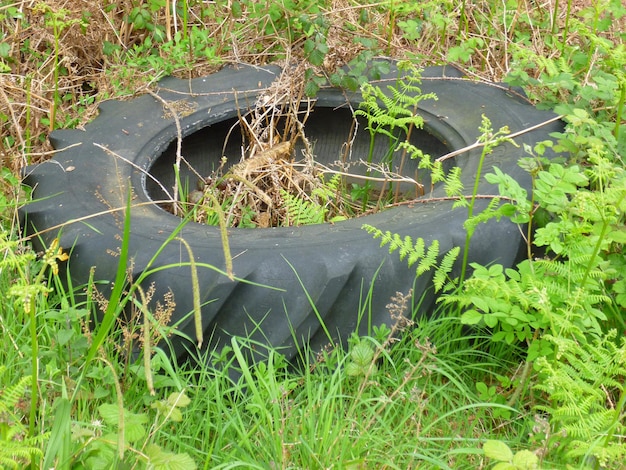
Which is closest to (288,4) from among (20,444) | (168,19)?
(168,19)

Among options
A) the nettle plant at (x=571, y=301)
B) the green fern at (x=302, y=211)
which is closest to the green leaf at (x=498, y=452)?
the nettle plant at (x=571, y=301)

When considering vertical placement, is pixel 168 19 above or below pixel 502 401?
above

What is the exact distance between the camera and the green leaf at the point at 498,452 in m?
1.54

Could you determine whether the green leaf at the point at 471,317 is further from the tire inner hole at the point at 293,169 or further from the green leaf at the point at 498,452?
the tire inner hole at the point at 293,169

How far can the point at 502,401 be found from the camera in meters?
2.06

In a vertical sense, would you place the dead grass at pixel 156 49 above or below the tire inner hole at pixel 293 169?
above

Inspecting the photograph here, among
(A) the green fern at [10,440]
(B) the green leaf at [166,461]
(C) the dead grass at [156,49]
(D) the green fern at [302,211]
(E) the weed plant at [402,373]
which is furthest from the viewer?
(C) the dead grass at [156,49]

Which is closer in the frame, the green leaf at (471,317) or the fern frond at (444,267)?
the green leaf at (471,317)

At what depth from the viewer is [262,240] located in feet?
7.23

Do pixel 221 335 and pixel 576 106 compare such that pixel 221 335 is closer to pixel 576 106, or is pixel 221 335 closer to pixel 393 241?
pixel 393 241

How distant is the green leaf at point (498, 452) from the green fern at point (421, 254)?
1.98 feet

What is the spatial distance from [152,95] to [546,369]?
1.96 metres

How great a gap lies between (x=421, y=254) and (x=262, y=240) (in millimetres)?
454

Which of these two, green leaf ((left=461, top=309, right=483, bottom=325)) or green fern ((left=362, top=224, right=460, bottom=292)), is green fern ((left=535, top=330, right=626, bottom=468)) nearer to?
green leaf ((left=461, top=309, right=483, bottom=325))
